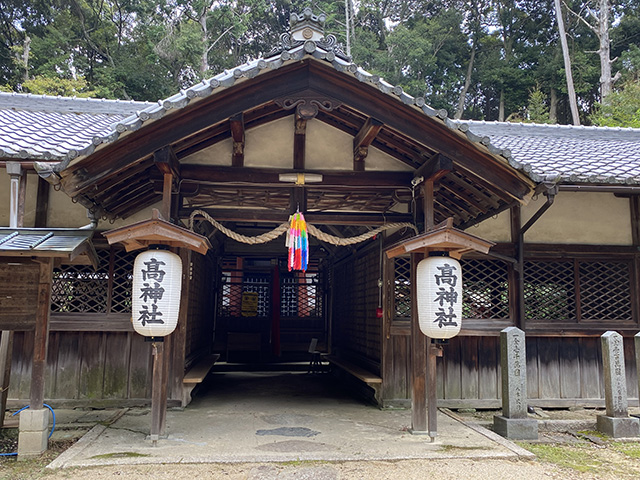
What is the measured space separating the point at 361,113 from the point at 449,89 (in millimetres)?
28250

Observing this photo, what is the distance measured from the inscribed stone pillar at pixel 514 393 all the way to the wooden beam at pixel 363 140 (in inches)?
137

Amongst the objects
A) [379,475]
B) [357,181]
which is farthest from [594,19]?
[379,475]

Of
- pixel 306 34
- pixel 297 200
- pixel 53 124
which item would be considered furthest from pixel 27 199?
pixel 306 34

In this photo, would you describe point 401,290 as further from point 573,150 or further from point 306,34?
point 573,150

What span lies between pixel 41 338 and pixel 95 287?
254 centimetres

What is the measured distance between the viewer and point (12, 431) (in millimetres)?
6930

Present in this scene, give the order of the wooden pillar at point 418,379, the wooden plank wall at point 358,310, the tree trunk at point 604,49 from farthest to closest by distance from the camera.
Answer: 1. the tree trunk at point 604,49
2. the wooden plank wall at point 358,310
3. the wooden pillar at point 418,379

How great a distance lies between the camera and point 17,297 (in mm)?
6172

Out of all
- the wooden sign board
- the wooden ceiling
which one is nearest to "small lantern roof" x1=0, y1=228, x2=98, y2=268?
the wooden sign board

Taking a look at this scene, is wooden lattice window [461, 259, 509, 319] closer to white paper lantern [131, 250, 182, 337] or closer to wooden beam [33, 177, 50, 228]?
white paper lantern [131, 250, 182, 337]

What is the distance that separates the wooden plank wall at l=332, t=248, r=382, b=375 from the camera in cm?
1013

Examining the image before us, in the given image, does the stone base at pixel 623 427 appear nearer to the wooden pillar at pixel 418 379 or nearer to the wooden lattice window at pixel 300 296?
the wooden pillar at pixel 418 379

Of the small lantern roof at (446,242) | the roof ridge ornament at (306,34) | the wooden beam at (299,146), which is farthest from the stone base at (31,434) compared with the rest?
the roof ridge ornament at (306,34)

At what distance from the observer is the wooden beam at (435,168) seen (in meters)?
6.67
